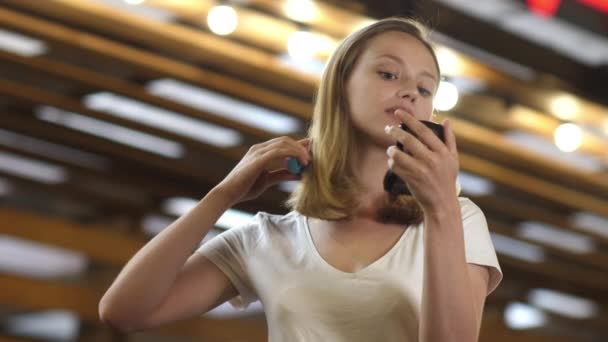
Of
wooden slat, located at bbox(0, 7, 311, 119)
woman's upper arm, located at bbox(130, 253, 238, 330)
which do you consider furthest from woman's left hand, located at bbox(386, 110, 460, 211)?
wooden slat, located at bbox(0, 7, 311, 119)

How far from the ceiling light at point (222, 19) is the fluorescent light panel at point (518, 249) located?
9.90ft

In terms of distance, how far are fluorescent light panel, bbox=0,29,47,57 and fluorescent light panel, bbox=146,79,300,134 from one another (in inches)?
21.1

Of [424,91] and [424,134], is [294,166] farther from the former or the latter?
[424,134]

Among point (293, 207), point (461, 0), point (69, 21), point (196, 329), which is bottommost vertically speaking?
point (293, 207)

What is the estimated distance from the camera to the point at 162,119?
5156 mm

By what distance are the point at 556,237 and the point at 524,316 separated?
82 centimetres

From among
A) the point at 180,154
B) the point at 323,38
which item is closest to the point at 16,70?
the point at 180,154

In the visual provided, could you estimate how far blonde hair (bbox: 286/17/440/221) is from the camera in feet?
5.93

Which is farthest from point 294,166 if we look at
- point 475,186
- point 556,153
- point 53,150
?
point 475,186

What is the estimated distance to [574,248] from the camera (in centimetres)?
700

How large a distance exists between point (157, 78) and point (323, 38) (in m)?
0.79

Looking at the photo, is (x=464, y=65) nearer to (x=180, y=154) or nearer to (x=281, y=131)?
(x=281, y=131)

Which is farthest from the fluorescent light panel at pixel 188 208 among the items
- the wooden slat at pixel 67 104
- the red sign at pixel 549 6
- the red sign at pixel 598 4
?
the red sign at pixel 598 4

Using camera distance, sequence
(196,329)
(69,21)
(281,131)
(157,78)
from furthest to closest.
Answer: (196,329), (281,131), (157,78), (69,21)
